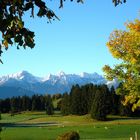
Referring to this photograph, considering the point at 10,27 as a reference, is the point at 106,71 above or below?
above

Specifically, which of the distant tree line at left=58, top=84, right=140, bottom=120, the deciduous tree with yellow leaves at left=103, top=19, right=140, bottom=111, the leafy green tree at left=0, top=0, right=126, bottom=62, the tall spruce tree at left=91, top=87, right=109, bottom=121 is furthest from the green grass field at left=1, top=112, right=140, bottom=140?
the leafy green tree at left=0, top=0, right=126, bottom=62

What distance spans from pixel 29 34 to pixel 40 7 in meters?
0.46

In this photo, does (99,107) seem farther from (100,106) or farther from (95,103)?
(95,103)

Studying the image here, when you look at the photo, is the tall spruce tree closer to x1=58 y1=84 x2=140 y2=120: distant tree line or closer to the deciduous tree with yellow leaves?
x1=58 y1=84 x2=140 y2=120: distant tree line

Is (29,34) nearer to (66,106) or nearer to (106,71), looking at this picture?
(106,71)

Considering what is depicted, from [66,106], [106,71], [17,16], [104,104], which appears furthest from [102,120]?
[17,16]

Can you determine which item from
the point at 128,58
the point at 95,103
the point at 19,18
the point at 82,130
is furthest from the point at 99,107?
the point at 19,18

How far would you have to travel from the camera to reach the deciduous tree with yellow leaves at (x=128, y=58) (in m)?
34.9

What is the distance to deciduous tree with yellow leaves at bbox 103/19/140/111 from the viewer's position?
114 ft

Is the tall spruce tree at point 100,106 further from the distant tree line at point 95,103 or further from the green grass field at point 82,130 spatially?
the green grass field at point 82,130

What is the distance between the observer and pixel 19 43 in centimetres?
702

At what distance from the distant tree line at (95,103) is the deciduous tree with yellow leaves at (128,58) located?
9401 centimetres

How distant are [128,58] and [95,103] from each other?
101m

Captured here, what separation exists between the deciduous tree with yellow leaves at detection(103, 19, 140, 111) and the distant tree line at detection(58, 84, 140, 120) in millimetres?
94006
